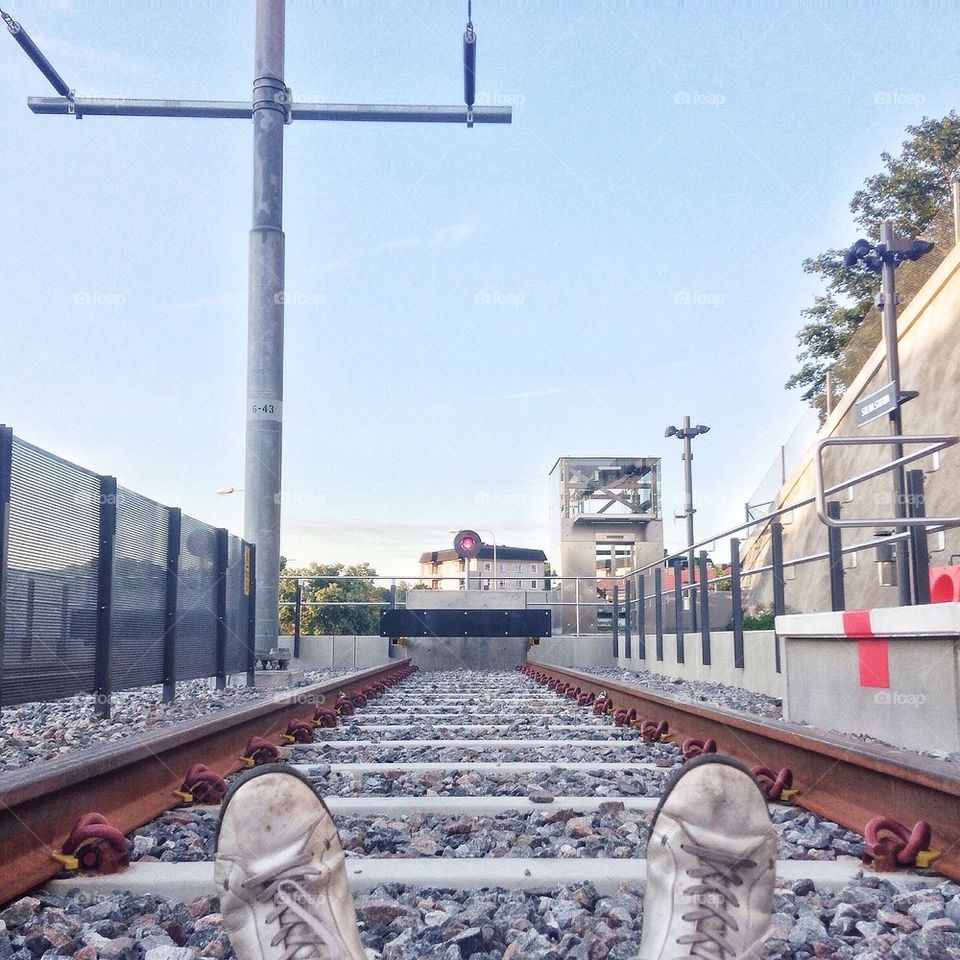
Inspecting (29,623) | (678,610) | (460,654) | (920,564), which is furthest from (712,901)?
(460,654)

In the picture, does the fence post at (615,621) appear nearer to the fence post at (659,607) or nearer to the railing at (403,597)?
the railing at (403,597)

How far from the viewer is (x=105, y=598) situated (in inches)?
231

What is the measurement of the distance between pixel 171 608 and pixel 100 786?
16.3ft

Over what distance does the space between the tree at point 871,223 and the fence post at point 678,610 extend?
11741 millimetres

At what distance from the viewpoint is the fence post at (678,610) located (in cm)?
1005

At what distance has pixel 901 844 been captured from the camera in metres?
2.04

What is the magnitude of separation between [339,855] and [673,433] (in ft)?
60.3

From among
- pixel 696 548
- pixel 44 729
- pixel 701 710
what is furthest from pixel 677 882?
pixel 696 548

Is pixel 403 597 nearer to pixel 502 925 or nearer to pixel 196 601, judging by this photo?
pixel 196 601

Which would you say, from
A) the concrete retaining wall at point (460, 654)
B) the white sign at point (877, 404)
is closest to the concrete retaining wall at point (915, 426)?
the concrete retaining wall at point (460, 654)

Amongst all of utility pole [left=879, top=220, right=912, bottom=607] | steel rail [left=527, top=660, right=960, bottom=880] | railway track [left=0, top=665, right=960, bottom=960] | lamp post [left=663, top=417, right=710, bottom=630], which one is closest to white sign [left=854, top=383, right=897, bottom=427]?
utility pole [left=879, top=220, right=912, bottom=607]

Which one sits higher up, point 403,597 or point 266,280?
point 266,280

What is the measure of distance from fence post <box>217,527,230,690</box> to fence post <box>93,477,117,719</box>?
256 centimetres

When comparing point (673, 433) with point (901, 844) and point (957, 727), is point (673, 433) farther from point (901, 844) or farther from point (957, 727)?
point (901, 844)
